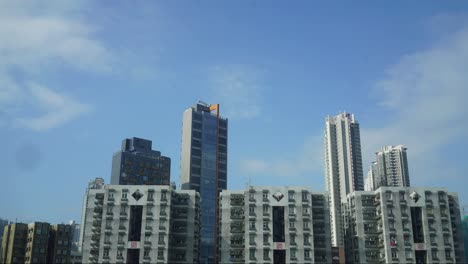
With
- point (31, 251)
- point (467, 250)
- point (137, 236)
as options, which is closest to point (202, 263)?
point (31, 251)

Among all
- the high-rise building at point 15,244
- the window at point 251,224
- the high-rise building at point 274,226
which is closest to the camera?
the high-rise building at point 274,226

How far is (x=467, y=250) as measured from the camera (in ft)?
495

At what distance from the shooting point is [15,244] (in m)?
159

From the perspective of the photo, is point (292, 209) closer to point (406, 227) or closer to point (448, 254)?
point (406, 227)

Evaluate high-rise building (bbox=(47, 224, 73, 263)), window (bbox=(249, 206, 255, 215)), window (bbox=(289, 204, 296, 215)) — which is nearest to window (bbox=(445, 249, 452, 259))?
window (bbox=(289, 204, 296, 215))

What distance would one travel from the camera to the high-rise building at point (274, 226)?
381 ft

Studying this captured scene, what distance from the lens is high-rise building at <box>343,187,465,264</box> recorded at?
117m

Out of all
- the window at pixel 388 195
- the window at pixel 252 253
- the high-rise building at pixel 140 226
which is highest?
the window at pixel 388 195

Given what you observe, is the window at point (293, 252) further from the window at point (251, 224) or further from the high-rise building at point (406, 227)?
the high-rise building at point (406, 227)

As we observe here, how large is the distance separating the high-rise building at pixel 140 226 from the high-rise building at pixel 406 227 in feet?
138

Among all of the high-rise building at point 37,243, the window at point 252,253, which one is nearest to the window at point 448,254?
the window at point 252,253

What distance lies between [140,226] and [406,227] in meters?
63.8

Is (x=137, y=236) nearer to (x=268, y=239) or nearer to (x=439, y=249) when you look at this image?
(x=268, y=239)

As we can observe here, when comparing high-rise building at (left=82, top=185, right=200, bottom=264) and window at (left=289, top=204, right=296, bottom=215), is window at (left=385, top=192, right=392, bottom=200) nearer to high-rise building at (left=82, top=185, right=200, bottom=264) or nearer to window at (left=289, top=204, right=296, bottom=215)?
window at (left=289, top=204, right=296, bottom=215)
